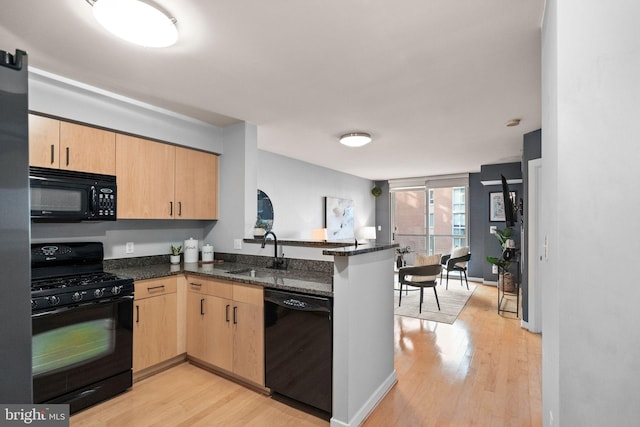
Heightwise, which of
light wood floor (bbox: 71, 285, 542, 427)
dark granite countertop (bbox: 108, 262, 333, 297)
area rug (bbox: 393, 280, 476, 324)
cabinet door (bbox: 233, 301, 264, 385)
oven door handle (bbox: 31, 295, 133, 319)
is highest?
dark granite countertop (bbox: 108, 262, 333, 297)

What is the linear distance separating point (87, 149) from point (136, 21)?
4.78ft

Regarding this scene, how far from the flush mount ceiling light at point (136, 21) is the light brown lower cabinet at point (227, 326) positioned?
1765 mm

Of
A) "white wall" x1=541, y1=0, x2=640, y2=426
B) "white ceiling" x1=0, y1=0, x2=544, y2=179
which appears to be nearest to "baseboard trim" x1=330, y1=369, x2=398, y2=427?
"white wall" x1=541, y1=0, x2=640, y2=426

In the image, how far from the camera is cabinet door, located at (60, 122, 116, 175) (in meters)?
2.43

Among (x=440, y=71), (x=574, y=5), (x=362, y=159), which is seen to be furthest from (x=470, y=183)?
(x=574, y=5)

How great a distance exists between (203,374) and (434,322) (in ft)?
9.60

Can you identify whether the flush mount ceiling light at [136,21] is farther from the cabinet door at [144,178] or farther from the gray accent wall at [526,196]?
the gray accent wall at [526,196]

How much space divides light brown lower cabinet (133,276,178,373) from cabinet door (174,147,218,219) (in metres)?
0.79

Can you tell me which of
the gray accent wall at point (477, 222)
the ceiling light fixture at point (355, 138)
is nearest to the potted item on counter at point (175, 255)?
the ceiling light fixture at point (355, 138)

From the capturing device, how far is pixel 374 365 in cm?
230

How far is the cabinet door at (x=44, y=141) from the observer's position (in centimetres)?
225

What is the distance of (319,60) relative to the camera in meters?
2.11

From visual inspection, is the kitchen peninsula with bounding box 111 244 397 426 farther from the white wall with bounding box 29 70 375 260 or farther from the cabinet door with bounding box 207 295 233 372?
the white wall with bounding box 29 70 375 260

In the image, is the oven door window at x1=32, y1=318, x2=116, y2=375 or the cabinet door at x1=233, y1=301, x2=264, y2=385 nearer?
the oven door window at x1=32, y1=318, x2=116, y2=375
